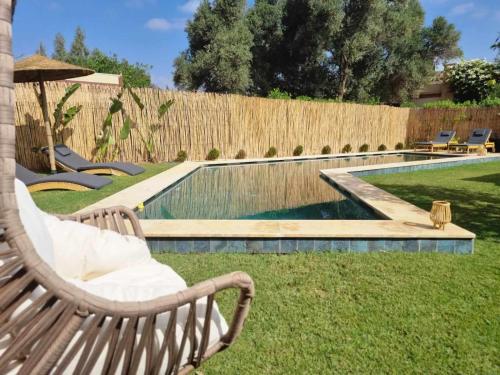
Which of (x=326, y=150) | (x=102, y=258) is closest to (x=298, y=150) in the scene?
(x=326, y=150)

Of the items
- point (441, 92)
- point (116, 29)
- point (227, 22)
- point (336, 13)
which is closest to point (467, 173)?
point (336, 13)

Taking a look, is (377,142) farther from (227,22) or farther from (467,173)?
(227,22)

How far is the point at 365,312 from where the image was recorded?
225 centimetres

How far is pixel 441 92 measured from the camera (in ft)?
96.6

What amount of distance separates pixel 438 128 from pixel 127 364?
752 inches

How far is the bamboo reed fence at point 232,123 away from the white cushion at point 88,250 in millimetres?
8680

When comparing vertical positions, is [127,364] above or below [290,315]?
above

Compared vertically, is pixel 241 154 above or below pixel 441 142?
below

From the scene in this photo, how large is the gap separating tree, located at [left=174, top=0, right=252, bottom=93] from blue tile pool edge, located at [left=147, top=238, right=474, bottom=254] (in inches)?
727

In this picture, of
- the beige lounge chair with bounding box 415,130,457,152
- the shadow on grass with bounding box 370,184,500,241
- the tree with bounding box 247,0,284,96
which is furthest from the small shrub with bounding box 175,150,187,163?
the tree with bounding box 247,0,284,96

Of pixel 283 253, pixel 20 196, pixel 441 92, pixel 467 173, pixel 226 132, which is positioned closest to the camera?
pixel 20 196

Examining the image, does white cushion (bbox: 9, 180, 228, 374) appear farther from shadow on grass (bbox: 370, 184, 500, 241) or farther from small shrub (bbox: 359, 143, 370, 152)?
small shrub (bbox: 359, 143, 370, 152)

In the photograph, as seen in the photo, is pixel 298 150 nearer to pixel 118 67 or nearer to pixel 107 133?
pixel 107 133

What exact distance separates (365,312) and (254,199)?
4.09 metres
